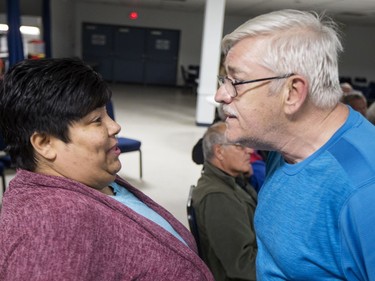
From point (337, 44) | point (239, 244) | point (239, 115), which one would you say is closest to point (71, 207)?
point (239, 115)

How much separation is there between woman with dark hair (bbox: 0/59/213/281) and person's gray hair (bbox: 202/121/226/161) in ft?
3.43

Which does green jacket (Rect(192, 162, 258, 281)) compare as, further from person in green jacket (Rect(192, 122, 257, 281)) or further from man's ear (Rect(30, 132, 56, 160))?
man's ear (Rect(30, 132, 56, 160))

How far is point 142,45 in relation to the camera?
14.8m

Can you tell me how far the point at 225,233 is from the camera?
1.66 m

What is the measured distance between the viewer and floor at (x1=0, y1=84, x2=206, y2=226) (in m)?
4.12

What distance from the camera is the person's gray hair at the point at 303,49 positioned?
89 cm

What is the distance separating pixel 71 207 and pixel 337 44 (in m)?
0.73

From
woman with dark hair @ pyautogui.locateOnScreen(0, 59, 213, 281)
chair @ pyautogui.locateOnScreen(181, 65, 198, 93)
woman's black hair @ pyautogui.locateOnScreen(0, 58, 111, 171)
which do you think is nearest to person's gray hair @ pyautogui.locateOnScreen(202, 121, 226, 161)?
woman with dark hair @ pyautogui.locateOnScreen(0, 59, 213, 281)

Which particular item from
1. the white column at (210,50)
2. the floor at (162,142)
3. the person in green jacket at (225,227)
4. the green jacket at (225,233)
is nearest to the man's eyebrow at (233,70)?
the person in green jacket at (225,227)

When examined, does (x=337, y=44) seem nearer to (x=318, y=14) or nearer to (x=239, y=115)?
(x=318, y=14)

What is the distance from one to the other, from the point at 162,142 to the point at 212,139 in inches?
163

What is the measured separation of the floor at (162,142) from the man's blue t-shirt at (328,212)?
A: 242 centimetres

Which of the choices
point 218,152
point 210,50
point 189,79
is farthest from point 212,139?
point 189,79

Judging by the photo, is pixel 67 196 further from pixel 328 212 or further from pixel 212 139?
pixel 212 139
